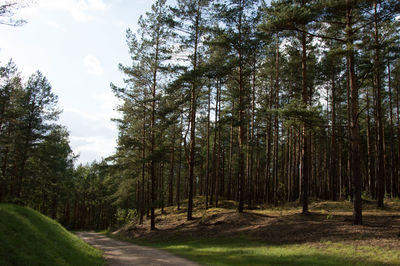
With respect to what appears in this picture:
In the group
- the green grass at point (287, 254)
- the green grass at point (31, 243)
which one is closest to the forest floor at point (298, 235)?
the green grass at point (287, 254)

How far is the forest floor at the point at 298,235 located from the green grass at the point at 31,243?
16.2ft

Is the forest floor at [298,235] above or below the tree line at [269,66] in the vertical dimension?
below

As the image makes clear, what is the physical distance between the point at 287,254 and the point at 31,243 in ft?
29.8

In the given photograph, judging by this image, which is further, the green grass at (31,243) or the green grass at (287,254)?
the green grass at (287,254)

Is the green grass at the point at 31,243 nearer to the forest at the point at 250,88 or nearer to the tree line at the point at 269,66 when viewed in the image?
the forest at the point at 250,88

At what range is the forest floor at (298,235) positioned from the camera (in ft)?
30.4

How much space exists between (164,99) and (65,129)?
37332 millimetres

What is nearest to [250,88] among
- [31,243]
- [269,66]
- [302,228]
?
[269,66]

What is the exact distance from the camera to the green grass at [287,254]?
8.40 metres

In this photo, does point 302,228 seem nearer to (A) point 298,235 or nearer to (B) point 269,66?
(A) point 298,235

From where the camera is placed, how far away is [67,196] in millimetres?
47938

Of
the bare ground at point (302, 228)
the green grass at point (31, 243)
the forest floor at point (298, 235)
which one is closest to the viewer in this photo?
the green grass at point (31, 243)

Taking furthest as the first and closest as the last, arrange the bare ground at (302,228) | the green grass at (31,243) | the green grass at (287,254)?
1. the bare ground at (302,228)
2. the green grass at (287,254)
3. the green grass at (31,243)

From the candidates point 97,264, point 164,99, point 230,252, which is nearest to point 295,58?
point 164,99
